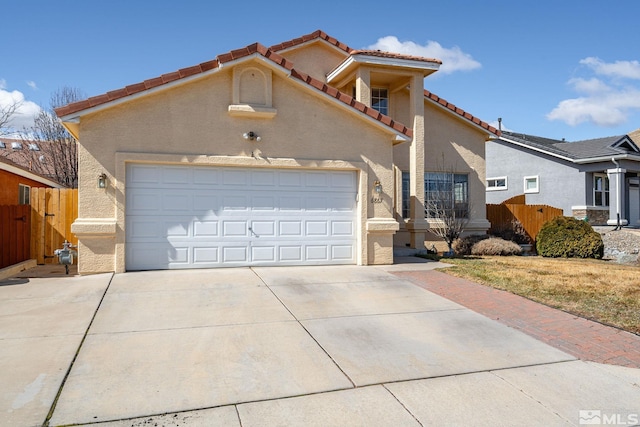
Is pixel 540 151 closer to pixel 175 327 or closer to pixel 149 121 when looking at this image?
pixel 149 121

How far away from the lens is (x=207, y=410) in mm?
3934

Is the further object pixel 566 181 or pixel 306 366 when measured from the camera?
pixel 566 181

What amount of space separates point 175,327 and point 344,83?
11.4 metres

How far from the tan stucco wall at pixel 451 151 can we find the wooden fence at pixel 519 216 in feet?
6.50

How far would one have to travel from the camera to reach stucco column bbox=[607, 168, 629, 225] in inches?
889

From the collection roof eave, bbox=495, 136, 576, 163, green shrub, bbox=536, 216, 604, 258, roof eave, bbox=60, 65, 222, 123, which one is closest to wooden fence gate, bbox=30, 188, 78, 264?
roof eave, bbox=60, 65, 222, 123

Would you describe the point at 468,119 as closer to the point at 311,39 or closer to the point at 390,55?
the point at 390,55

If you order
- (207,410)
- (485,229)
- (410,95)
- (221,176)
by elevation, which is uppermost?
(410,95)

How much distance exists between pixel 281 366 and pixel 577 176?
23.1 metres

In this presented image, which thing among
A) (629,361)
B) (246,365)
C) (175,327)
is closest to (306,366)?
(246,365)

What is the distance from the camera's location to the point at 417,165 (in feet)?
48.9

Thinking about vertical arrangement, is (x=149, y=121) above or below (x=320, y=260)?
above

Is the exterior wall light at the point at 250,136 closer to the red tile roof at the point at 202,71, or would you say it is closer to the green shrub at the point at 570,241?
the red tile roof at the point at 202,71

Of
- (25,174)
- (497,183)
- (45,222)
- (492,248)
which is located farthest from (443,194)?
(25,174)
